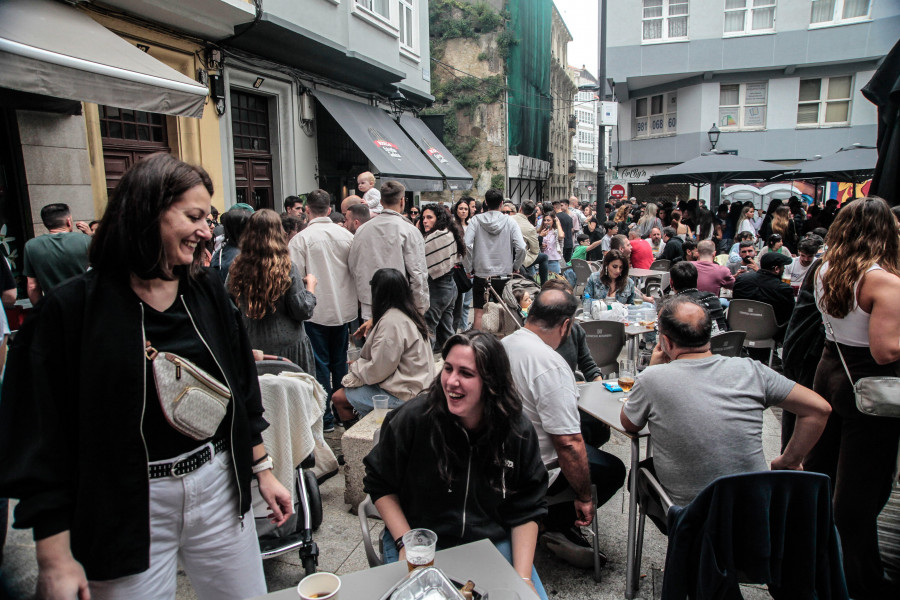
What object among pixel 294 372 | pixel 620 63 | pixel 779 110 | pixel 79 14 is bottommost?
pixel 294 372

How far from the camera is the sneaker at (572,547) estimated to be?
325cm

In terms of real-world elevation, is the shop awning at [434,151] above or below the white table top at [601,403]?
above

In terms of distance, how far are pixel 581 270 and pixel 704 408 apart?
6.96m

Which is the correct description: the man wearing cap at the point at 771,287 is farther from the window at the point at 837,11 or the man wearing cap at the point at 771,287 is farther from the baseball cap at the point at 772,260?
the window at the point at 837,11

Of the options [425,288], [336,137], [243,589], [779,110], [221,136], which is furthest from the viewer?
[779,110]

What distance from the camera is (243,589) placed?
1.93 metres

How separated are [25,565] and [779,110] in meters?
25.1

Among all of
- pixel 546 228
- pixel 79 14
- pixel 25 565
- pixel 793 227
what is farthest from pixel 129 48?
pixel 793 227

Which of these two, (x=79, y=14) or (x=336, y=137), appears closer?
(x=79, y=14)

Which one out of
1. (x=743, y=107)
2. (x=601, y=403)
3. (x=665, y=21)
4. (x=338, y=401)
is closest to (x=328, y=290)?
(x=338, y=401)

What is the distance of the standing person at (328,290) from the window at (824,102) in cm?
2191

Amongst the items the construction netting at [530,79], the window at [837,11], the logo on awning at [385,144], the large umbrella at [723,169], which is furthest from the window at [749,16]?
the logo on awning at [385,144]

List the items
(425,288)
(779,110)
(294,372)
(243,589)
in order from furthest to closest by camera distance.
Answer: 1. (779,110)
2. (425,288)
3. (294,372)
4. (243,589)

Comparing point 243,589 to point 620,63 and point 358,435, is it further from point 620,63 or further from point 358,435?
point 620,63
